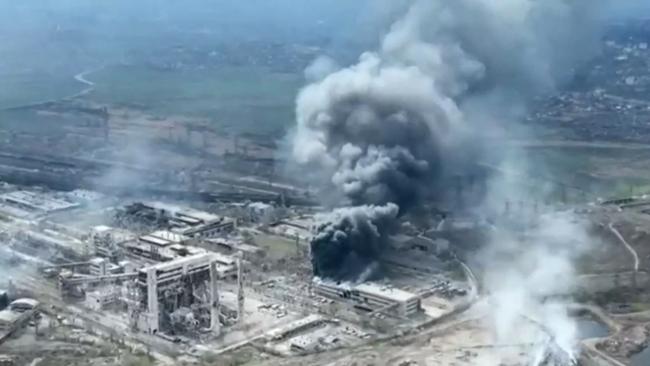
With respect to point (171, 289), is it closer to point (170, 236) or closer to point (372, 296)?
point (372, 296)

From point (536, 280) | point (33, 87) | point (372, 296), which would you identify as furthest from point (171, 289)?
point (33, 87)

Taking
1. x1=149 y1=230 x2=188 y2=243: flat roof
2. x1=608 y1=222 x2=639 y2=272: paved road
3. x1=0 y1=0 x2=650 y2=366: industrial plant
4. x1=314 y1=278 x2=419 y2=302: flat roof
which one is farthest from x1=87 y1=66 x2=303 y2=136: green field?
x1=314 y1=278 x2=419 y2=302: flat roof

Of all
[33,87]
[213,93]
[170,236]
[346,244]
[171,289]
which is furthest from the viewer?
[33,87]

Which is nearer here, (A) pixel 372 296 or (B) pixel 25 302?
(B) pixel 25 302

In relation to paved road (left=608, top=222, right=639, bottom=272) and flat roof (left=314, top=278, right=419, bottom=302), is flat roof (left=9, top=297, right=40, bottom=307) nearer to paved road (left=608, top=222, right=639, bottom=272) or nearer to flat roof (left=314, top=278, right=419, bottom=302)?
flat roof (left=314, top=278, right=419, bottom=302)

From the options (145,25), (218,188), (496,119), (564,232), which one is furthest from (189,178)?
(145,25)

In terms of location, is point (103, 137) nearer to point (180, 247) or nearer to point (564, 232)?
point (180, 247)

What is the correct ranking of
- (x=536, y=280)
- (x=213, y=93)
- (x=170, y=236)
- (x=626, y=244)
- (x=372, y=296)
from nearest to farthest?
(x=372, y=296) → (x=536, y=280) → (x=170, y=236) → (x=626, y=244) → (x=213, y=93)
